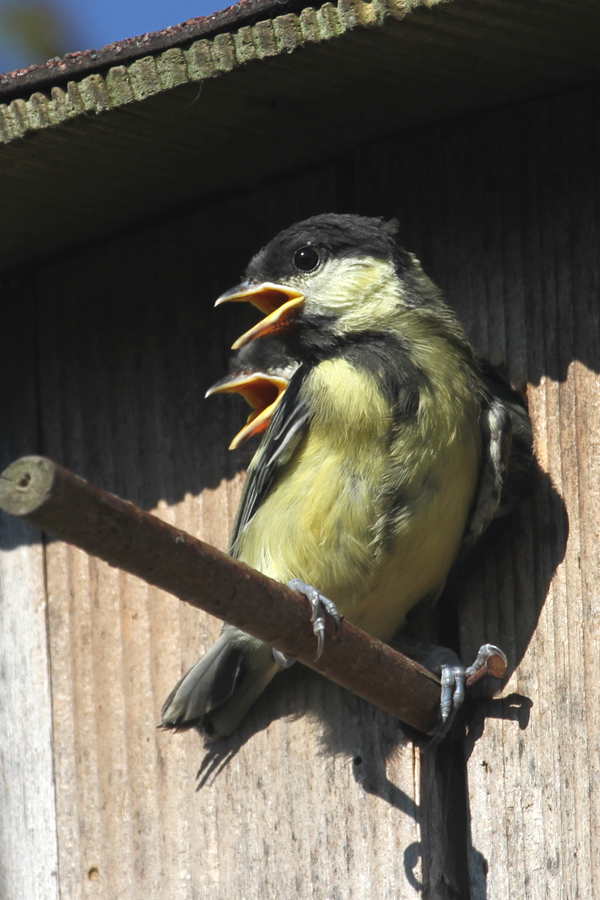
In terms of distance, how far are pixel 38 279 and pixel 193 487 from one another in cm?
73

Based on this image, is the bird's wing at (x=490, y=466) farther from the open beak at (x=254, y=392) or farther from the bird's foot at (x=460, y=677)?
the open beak at (x=254, y=392)

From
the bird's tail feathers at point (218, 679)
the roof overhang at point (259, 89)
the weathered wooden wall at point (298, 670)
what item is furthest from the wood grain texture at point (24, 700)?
the roof overhang at point (259, 89)

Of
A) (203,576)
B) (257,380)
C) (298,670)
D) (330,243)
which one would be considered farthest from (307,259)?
(203,576)

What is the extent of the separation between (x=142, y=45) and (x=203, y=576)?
3.40ft

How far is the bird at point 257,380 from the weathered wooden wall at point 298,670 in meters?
0.06

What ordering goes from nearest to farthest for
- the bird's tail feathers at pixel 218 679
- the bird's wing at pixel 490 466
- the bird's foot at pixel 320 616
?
the bird's foot at pixel 320 616, the bird's wing at pixel 490 466, the bird's tail feathers at pixel 218 679

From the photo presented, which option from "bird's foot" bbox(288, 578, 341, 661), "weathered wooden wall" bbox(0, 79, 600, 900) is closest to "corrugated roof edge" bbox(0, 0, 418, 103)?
"weathered wooden wall" bbox(0, 79, 600, 900)

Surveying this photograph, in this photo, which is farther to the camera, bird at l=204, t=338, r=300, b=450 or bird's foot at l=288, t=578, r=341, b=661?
bird at l=204, t=338, r=300, b=450

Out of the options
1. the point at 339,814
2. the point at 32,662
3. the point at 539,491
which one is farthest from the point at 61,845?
the point at 539,491

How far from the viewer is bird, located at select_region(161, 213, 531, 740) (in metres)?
2.44

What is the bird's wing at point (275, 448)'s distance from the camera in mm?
2525

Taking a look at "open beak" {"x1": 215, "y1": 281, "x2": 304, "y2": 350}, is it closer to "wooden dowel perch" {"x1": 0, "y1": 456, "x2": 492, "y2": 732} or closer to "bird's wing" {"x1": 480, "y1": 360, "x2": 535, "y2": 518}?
"bird's wing" {"x1": 480, "y1": 360, "x2": 535, "y2": 518}

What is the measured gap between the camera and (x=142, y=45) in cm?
212

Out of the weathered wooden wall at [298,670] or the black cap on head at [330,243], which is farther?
the black cap on head at [330,243]
